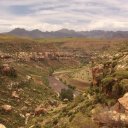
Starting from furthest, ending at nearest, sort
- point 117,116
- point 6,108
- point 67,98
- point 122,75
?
point 67,98
point 6,108
point 122,75
point 117,116

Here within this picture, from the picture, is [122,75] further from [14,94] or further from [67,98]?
[67,98]

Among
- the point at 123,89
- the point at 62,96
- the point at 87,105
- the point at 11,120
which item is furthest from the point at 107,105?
the point at 62,96

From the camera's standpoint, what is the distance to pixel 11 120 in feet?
267

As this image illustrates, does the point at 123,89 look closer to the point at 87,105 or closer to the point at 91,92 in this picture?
the point at 87,105

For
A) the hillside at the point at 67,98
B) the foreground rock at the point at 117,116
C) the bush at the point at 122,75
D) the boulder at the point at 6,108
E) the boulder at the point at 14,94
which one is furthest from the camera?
the boulder at the point at 14,94

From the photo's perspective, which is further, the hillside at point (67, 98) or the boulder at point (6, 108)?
the boulder at point (6, 108)

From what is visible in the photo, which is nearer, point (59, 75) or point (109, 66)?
point (109, 66)

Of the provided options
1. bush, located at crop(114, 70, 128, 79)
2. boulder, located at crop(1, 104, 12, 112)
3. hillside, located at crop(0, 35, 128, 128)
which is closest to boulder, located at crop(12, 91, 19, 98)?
hillside, located at crop(0, 35, 128, 128)

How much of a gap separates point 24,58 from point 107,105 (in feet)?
522

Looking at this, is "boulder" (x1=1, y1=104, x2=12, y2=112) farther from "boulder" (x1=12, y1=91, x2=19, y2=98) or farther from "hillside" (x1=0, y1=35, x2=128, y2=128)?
"boulder" (x1=12, y1=91, x2=19, y2=98)

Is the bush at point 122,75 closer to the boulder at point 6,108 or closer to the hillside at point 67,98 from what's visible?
the hillside at point 67,98

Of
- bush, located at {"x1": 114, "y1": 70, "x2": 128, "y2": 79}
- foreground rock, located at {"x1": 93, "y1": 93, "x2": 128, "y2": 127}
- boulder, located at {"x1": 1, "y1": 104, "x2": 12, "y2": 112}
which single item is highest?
bush, located at {"x1": 114, "y1": 70, "x2": 128, "y2": 79}

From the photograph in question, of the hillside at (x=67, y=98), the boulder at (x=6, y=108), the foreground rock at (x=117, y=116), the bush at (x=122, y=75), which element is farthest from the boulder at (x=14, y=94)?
the foreground rock at (x=117, y=116)

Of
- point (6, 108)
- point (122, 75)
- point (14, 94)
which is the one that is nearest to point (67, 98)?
point (14, 94)
